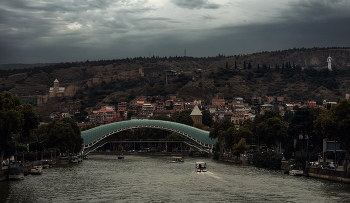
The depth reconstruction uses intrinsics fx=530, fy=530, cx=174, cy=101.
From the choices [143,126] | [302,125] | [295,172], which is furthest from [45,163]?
[143,126]

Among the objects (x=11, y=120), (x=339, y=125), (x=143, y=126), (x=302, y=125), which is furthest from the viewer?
(x=143, y=126)

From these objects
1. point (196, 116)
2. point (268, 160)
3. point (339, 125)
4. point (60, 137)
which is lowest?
point (268, 160)

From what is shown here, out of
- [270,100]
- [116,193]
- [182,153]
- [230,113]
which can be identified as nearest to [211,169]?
[116,193]

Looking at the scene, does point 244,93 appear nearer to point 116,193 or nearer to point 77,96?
point 77,96

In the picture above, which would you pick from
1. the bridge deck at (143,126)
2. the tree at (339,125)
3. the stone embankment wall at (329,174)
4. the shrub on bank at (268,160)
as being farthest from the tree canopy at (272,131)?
the bridge deck at (143,126)

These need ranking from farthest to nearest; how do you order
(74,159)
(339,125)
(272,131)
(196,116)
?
(196,116)
(74,159)
(272,131)
(339,125)

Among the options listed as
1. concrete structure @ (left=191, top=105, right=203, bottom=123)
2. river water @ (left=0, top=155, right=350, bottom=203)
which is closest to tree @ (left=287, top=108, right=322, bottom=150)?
river water @ (left=0, top=155, right=350, bottom=203)

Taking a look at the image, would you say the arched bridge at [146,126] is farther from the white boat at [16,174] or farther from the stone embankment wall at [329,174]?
the stone embankment wall at [329,174]

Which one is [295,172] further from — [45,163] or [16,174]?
[45,163]
